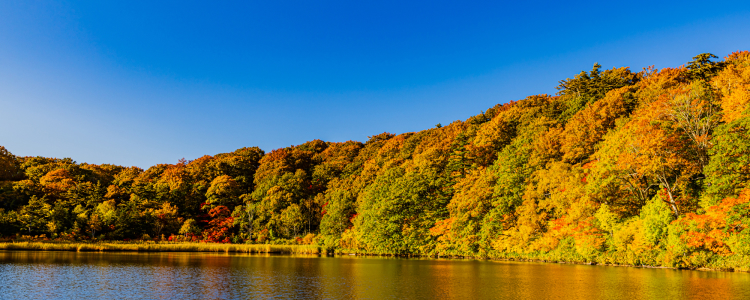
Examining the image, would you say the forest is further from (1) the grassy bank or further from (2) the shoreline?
(1) the grassy bank

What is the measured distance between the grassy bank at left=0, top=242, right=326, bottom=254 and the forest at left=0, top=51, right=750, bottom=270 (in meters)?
5.93

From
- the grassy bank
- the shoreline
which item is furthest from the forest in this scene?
the grassy bank

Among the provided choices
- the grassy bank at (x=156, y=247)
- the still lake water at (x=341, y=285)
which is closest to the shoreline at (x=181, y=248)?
the grassy bank at (x=156, y=247)

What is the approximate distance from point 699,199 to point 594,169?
9288 millimetres

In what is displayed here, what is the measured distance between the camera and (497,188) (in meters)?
60.3

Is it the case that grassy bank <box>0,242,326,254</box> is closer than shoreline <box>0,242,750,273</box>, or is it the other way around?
shoreline <box>0,242,750,273</box>

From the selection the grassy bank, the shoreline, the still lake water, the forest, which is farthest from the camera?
the grassy bank

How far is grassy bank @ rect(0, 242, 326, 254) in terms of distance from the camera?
61250 mm

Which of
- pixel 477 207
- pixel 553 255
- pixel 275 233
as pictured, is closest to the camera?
pixel 553 255

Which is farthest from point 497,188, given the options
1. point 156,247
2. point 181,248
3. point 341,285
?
point 156,247

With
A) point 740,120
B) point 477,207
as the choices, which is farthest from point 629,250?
point 477,207

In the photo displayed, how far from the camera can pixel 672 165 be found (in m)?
41.9

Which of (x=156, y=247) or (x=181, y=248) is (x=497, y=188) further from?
(x=156, y=247)

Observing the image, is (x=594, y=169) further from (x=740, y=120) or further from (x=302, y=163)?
(x=302, y=163)
